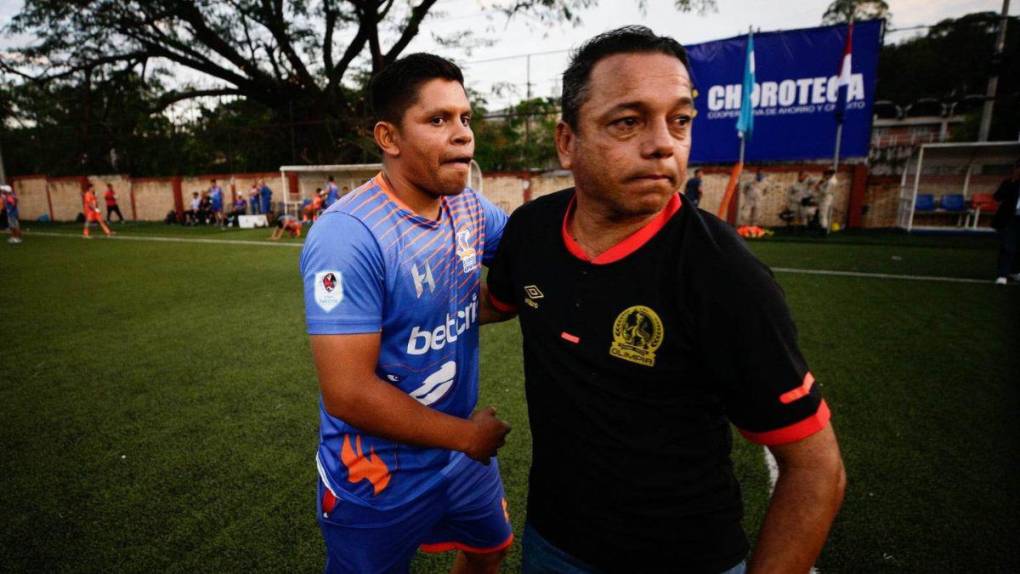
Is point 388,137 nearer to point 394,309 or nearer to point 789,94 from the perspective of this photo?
point 394,309

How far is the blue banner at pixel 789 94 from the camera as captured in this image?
15.2 meters

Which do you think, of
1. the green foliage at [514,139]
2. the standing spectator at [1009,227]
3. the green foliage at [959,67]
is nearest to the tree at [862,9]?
the green foliage at [959,67]

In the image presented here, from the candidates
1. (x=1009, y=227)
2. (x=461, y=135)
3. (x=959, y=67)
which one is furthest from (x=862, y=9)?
(x=461, y=135)

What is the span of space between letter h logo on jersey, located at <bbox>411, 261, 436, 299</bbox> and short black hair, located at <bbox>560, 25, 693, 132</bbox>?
667mm

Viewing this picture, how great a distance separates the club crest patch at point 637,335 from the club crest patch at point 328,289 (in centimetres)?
79

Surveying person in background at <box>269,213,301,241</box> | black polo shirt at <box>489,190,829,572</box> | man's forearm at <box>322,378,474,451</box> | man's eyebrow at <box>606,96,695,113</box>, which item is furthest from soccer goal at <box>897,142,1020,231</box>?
person in background at <box>269,213,301,241</box>

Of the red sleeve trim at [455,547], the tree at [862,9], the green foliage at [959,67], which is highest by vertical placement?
the tree at [862,9]

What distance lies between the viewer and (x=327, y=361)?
1.43m

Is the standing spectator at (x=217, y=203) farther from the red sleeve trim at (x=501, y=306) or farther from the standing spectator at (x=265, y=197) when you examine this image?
the red sleeve trim at (x=501, y=306)

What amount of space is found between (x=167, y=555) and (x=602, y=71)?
320 centimetres

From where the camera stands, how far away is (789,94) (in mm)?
16141

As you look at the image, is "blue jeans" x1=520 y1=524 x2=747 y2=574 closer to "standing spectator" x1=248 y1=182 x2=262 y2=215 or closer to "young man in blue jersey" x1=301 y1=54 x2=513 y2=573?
"young man in blue jersey" x1=301 y1=54 x2=513 y2=573

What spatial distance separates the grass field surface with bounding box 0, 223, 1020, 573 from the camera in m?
2.71

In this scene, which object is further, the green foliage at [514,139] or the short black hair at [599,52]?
the green foliage at [514,139]
